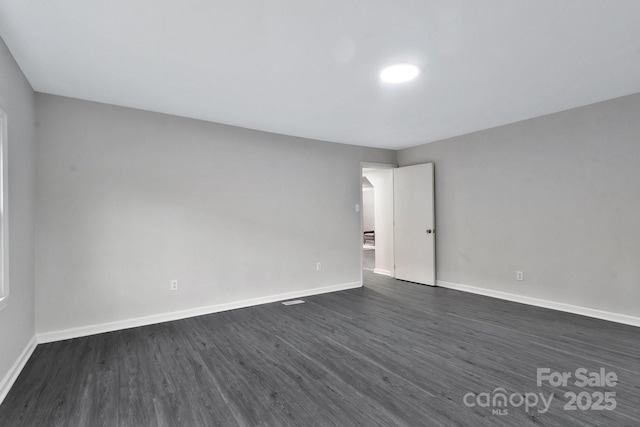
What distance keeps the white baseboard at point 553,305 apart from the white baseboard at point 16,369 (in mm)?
5150

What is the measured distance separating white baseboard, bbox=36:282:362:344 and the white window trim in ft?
3.77

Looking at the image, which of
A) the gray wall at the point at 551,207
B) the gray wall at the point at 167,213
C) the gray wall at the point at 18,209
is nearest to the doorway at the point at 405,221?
the gray wall at the point at 551,207

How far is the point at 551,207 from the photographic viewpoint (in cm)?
400

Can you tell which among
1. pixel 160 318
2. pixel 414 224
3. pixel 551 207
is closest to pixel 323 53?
pixel 160 318

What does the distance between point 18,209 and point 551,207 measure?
5.47 meters

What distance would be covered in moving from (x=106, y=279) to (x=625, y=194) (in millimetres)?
5570

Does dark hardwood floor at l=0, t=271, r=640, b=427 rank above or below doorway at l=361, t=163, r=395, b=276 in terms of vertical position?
below

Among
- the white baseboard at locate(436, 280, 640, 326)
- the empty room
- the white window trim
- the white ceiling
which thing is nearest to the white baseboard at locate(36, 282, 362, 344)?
the empty room

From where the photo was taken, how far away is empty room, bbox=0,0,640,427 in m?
2.05

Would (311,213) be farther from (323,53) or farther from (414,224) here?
(323,53)

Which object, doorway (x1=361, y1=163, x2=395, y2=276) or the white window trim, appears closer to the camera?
the white window trim

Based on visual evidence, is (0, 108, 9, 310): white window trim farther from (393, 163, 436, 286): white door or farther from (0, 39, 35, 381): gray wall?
(393, 163, 436, 286): white door

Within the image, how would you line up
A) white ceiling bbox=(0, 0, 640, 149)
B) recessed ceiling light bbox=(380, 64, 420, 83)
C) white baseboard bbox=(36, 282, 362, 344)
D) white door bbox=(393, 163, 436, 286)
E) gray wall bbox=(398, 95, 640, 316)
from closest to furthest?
white ceiling bbox=(0, 0, 640, 149), recessed ceiling light bbox=(380, 64, 420, 83), white baseboard bbox=(36, 282, 362, 344), gray wall bbox=(398, 95, 640, 316), white door bbox=(393, 163, 436, 286)

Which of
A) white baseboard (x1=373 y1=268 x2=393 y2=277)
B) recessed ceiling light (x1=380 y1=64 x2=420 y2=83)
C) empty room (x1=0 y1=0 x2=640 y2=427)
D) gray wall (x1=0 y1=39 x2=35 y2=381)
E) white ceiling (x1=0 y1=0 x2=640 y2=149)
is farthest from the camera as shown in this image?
white baseboard (x1=373 y1=268 x2=393 y2=277)
